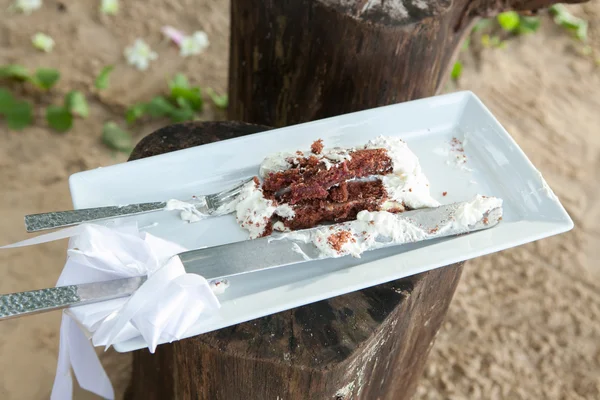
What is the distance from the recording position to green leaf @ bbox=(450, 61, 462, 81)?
Answer: 2.86m

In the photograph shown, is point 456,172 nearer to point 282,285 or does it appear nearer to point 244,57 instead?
point 282,285

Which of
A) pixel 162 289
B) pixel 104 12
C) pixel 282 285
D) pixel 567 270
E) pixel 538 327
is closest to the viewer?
pixel 162 289

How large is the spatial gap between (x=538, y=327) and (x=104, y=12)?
2.40m

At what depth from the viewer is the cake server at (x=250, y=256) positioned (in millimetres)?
945

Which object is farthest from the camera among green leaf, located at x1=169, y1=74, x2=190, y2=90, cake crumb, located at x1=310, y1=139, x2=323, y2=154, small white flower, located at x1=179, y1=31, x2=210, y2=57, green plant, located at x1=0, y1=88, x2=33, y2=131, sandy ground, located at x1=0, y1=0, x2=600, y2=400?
small white flower, located at x1=179, y1=31, x2=210, y2=57

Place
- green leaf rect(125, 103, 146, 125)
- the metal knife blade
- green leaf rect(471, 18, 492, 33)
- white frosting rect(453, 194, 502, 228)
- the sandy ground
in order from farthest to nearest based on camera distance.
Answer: green leaf rect(471, 18, 492, 33)
green leaf rect(125, 103, 146, 125)
the sandy ground
white frosting rect(453, 194, 502, 228)
the metal knife blade

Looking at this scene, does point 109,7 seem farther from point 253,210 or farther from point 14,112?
point 253,210

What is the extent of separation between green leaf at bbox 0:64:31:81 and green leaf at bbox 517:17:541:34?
255 cm

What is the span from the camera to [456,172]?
137 centimetres

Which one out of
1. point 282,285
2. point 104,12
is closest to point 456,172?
point 282,285

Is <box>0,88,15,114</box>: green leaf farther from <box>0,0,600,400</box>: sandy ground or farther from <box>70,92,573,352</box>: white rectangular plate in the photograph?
<box>70,92,573,352</box>: white rectangular plate

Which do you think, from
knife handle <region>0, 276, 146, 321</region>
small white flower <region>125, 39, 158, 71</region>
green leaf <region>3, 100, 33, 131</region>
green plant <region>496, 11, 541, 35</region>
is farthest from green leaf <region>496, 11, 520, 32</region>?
knife handle <region>0, 276, 146, 321</region>

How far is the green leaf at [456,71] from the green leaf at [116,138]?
1.57 m

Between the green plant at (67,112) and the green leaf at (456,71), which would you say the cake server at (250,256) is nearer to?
the green plant at (67,112)
